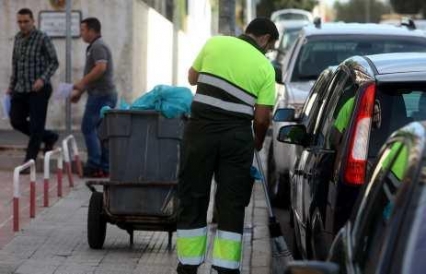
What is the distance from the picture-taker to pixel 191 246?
7121 millimetres

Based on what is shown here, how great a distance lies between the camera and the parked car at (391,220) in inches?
135

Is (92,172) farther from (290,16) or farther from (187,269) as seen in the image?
(290,16)

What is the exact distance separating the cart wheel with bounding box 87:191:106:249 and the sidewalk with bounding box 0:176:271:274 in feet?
0.27

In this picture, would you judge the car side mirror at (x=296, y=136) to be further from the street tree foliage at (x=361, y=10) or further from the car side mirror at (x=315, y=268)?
the street tree foliage at (x=361, y=10)

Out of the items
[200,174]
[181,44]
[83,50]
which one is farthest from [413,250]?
[181,44]

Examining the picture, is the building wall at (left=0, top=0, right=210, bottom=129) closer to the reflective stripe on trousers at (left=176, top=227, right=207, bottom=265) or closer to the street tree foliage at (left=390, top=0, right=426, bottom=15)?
the reflective stripe on trousers at (left=176, top=227, right=207, bottom=265)

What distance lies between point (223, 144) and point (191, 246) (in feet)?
2.30

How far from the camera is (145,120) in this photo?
8188 mm

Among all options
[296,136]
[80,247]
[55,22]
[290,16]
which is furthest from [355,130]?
[290,16]

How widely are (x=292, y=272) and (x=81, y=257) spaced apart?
4421 mm

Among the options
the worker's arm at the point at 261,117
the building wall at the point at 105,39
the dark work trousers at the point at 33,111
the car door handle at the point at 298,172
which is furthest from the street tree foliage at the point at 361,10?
the worker's arm at the point at 261,117

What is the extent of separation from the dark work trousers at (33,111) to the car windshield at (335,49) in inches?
110

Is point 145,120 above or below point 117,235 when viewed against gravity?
above

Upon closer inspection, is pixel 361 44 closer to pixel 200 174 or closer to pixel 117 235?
pixel 117 235
